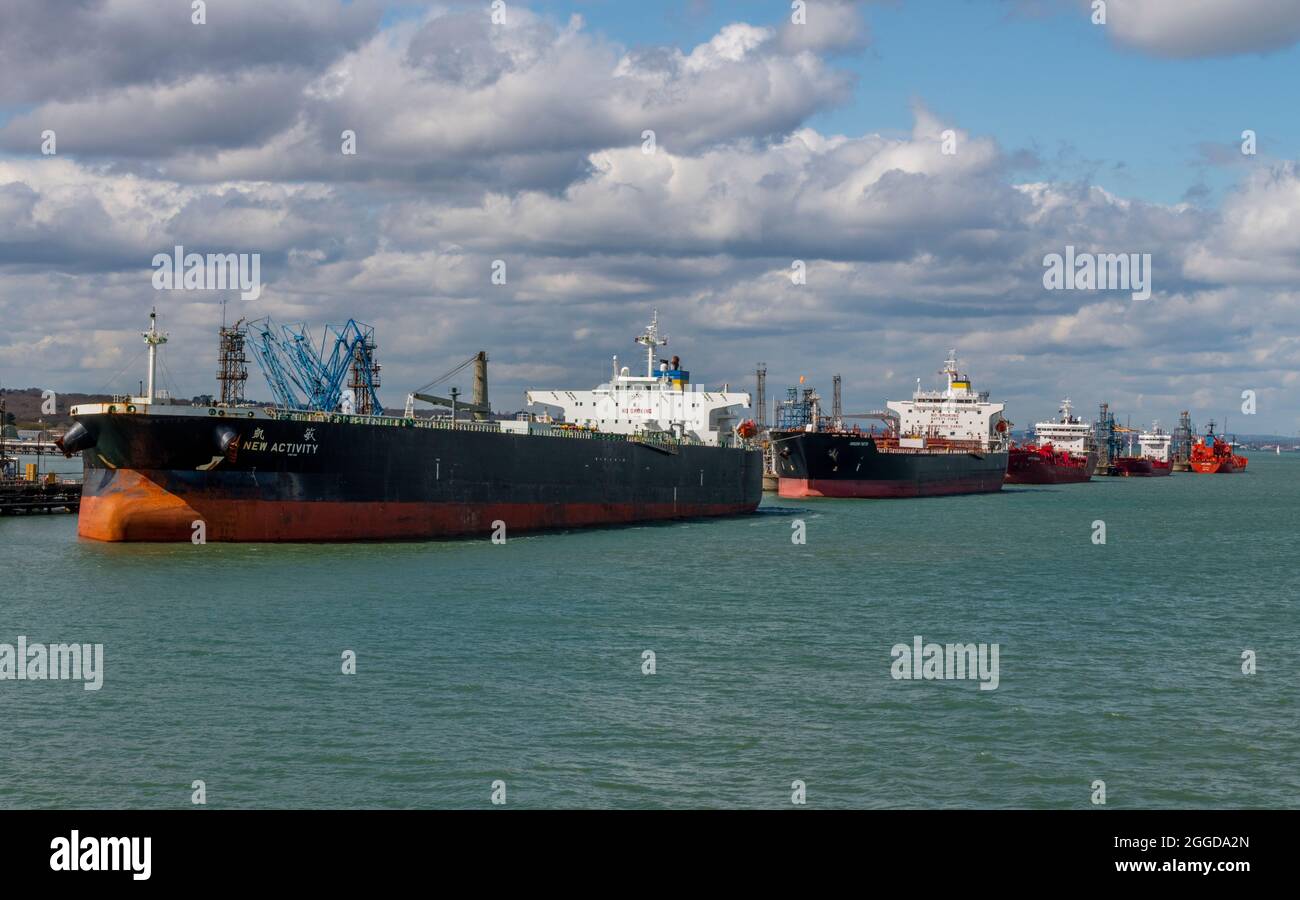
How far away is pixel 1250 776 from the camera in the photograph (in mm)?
16453

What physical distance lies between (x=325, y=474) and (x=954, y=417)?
276ft

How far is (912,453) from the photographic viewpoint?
9150 centimetres

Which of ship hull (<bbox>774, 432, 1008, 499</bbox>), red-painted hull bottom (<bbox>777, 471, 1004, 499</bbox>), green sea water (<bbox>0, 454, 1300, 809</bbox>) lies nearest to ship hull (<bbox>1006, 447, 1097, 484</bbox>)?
red-painted hull bottom (<bbox>777, 471, 1004, 499</bbox>)

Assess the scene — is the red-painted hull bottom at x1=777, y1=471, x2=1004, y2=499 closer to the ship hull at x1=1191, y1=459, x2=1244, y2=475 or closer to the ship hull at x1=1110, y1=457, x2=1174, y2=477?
the ship hull at x1=1110, y1=457, x2=1174, y2=477

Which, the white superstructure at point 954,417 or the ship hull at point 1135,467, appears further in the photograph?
the ship hull at point 1135,467

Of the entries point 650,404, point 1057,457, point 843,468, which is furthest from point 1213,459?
point 650,404

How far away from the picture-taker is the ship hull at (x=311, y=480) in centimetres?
3828

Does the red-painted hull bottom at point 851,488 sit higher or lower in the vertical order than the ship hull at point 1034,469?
lower

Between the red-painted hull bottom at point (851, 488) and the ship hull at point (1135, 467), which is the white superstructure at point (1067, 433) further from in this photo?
the red-painted hull bottom at point (851, 488)

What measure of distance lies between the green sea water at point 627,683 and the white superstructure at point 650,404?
77.5 feet

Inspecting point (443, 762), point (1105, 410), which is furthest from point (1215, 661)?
point (1105, 410)

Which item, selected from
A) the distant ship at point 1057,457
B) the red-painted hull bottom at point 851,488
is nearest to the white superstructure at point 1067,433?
the distant ship at point 1057,457
